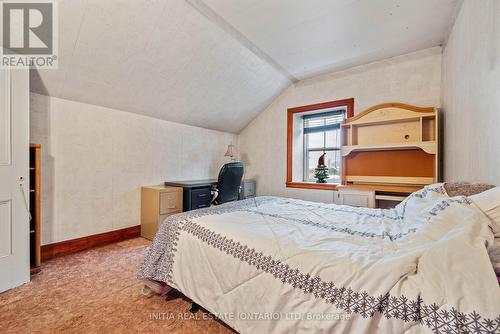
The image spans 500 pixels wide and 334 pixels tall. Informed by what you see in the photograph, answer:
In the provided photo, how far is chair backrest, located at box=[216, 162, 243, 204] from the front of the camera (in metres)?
3.01

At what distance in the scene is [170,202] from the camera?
3.06m

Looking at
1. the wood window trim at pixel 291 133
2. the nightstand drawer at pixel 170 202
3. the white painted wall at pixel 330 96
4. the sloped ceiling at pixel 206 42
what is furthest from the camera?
the wood window trim at pixel 291 133

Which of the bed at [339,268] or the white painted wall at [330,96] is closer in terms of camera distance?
the bed at [339,268]

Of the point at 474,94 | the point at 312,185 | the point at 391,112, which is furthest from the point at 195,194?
the point at 474,94

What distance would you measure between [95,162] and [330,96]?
11.7 ft

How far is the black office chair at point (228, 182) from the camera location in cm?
301

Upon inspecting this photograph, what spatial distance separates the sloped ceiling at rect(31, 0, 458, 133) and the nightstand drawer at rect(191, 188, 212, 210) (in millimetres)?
1326

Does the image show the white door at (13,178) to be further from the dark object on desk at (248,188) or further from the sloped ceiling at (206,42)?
the dark object on desk at (248,188)

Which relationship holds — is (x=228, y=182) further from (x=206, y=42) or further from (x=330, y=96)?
(x=330, y=96)

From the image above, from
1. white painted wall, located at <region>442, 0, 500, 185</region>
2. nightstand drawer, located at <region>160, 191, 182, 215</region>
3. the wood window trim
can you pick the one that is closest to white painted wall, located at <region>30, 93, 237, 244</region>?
nightstand drawer, located at <region>160, 191, 182, 215</region>

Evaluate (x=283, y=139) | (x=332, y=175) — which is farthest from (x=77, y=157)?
(x=332, y=175)

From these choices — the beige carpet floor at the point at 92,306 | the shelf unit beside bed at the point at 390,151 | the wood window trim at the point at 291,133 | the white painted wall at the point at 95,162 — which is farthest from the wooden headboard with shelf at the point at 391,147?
the white painted wall at the point at 95,162

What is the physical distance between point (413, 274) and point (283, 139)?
11.2 ft

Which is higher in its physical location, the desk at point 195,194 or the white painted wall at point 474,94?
the white painted wall at point 474,94
